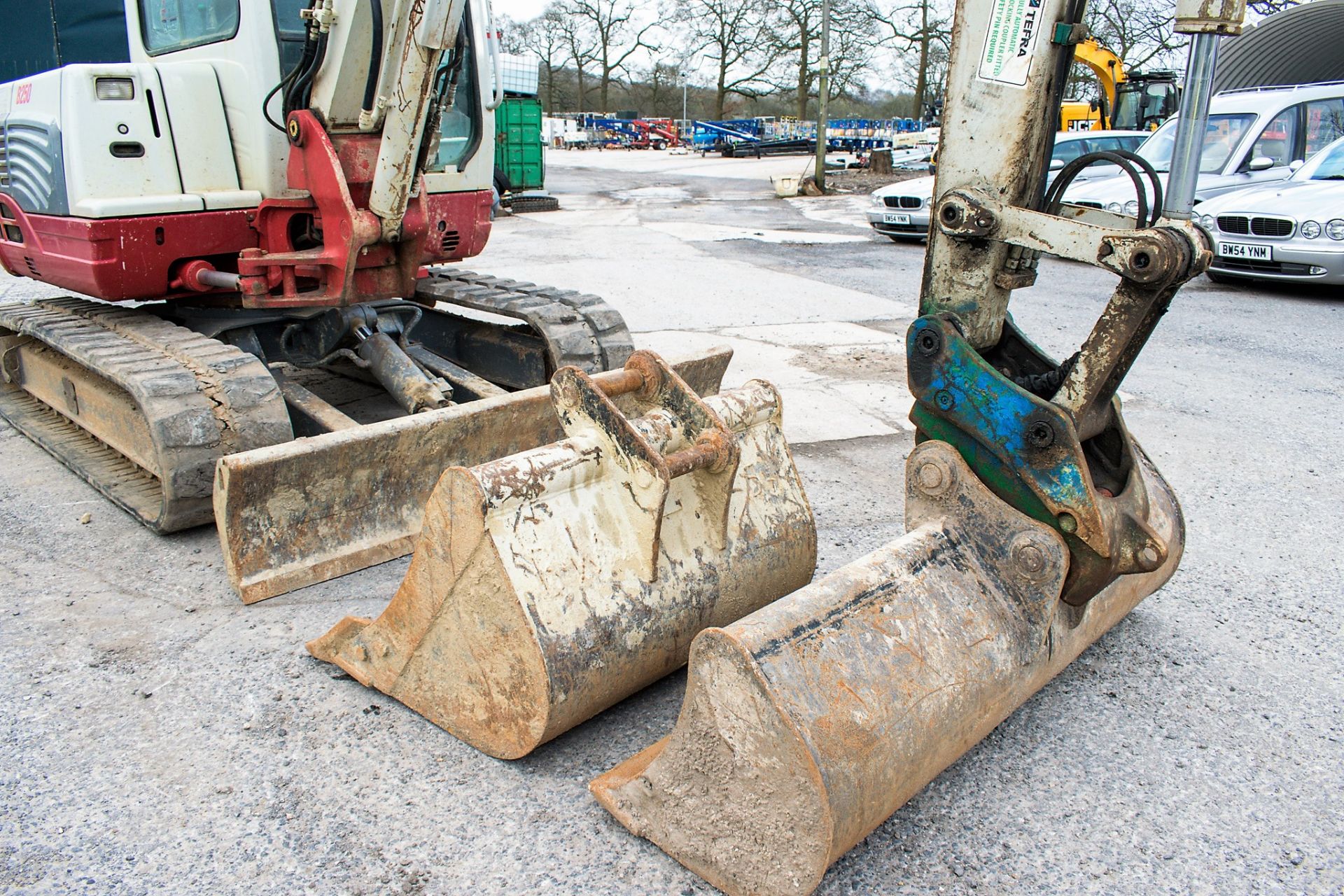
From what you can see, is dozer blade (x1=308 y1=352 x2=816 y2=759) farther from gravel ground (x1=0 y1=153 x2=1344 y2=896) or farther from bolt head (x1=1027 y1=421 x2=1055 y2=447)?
bolt head (x1=1027 y1=421 x2=1055 y2=447)

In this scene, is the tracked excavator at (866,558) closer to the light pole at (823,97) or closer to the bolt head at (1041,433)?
the bolt head at (1041,433)

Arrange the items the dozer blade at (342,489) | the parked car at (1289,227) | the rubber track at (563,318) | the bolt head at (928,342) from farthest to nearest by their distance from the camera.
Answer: the parked car at (1289,227), the rubber track at (563,318), the dozer blade at (342,489), the bolt head at (928,342)

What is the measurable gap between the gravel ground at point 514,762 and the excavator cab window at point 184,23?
6.56ft

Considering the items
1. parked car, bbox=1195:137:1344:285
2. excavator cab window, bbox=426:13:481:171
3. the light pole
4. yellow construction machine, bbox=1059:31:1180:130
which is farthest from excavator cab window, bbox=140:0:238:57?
yellow construction machine, bbox=1059:31:1180:130

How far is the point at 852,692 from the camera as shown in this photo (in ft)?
6.91

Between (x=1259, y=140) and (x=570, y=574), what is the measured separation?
465 inches

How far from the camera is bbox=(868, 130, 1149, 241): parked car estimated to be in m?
13.0

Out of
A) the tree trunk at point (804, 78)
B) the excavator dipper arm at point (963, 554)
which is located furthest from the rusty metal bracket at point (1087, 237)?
the tree trunk at point (804, 78)

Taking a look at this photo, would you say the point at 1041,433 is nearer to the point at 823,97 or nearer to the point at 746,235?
the point at 746,235

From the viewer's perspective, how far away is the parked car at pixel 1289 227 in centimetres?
938

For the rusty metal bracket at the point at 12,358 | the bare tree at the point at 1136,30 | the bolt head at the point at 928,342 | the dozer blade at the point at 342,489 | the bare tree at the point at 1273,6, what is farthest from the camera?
the bare tree at the point at 1136,30

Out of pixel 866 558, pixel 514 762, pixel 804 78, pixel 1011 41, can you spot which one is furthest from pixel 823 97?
pixel 804 78

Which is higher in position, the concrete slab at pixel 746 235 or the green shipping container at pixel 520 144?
the green shipping container at pixel 520 144

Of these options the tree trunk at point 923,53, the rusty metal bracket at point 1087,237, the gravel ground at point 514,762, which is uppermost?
the tree trunk at point 923,53
